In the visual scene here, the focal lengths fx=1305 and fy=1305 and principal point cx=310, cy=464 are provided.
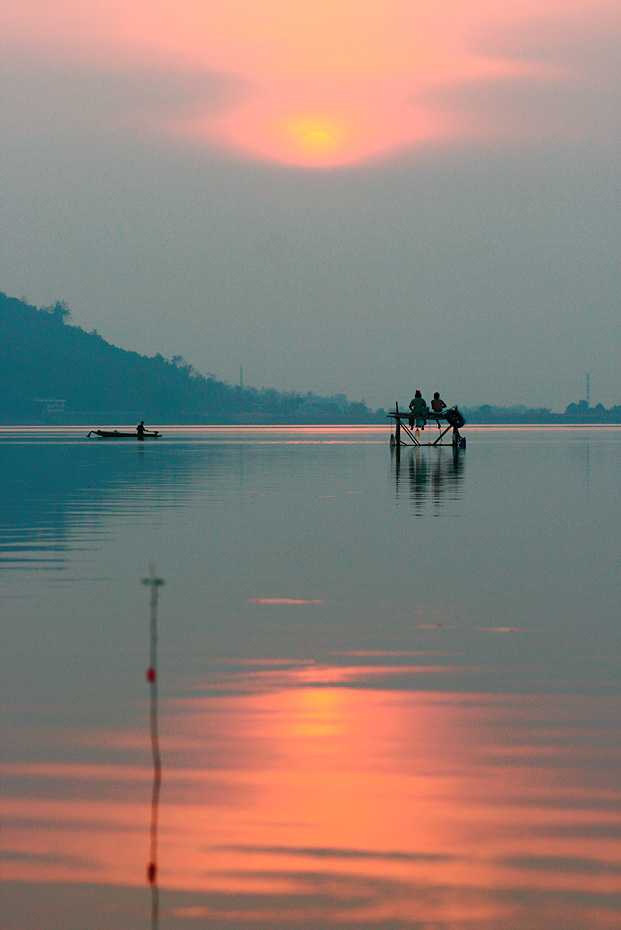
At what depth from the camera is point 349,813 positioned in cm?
919

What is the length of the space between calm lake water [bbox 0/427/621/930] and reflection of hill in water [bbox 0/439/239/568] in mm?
765

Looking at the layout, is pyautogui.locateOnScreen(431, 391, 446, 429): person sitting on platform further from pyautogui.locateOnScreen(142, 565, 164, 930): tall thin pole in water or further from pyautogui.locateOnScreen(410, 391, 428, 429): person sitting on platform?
pyautogui.locateOnScreen(142, 565, 164, 930): tall thin pole in water

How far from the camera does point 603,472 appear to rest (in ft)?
208

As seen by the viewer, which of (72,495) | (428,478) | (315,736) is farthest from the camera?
(428,478)

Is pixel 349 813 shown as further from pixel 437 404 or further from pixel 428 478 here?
pixel 437 404

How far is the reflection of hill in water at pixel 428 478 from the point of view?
4306 cm

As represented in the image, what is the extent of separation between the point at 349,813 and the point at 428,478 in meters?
47.5

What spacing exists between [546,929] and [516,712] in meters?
5.20

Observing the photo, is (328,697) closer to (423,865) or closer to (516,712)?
(516,712)

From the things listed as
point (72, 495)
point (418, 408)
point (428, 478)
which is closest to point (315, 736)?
point (72, 495)

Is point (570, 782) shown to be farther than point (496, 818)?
Yes

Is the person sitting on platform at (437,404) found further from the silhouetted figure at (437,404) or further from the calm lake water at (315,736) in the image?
the calm lake water at (315,736)

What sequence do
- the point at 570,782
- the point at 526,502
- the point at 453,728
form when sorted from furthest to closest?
the point at 526,502 → the point at 453,728 → the point at 570,782

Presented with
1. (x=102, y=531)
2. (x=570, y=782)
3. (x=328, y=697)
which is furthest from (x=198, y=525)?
(x=570, y=782)
